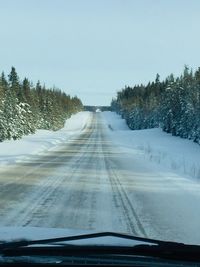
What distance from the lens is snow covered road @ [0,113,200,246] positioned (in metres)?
8.89

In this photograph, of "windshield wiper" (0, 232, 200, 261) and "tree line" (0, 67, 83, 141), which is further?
"tree line" (0, 67, 83, 141)

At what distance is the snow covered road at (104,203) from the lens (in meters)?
8.89

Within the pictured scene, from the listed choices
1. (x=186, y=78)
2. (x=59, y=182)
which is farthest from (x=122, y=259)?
(x=186, y=78)

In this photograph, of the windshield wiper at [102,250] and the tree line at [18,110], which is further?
the tree line at [18,110]

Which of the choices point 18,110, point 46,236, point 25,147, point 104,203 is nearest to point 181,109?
point 18,110

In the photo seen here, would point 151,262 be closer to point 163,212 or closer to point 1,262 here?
point 1,262

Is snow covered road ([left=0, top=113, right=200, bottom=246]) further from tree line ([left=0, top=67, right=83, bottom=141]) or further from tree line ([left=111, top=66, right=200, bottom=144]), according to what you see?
tree line ([left=111, top=66, right=200, bottom=144])

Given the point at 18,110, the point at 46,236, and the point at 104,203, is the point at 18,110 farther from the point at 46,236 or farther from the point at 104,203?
the point at 46,236

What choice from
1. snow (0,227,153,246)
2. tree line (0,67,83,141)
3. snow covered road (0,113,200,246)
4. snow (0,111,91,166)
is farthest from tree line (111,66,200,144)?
snow (0,227,153,246)

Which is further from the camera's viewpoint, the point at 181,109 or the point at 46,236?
Answer: the point at 181,109

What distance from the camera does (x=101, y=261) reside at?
3.67 meters

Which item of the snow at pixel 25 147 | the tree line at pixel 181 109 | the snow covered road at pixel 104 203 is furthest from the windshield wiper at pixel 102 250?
the tree line at pixel 181 109

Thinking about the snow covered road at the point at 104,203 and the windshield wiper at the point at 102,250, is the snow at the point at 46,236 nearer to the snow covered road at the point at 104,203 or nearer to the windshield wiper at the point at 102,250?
the windshield wiper at the point at 102,250

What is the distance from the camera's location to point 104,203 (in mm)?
11609
